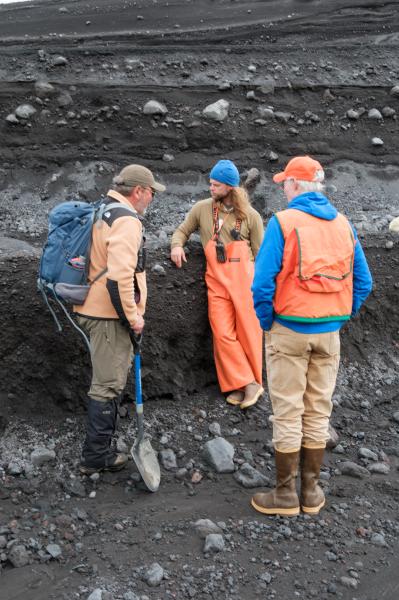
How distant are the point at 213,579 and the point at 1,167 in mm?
7322

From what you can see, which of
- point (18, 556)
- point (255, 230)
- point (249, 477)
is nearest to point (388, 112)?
point (255, 230)

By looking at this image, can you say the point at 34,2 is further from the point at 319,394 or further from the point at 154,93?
the point at 319,394

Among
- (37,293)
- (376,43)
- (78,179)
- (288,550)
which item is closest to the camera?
(288,550)

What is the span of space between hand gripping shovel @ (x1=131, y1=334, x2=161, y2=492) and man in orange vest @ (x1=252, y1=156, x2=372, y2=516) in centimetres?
76

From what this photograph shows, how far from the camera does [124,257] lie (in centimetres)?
435

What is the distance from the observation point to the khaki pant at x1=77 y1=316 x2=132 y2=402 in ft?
15.1

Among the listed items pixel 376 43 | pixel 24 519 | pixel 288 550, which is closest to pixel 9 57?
pixel 376 43

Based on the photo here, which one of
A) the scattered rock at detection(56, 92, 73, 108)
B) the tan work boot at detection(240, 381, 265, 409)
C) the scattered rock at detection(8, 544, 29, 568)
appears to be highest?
the scattered rock at detection(56, 92, 73, 108)

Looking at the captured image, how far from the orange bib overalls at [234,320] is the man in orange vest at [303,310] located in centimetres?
136

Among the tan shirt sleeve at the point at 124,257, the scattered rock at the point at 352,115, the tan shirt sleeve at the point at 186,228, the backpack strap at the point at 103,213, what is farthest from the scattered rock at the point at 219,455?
the scattered rock at the point at 352,115

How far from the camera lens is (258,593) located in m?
3.89

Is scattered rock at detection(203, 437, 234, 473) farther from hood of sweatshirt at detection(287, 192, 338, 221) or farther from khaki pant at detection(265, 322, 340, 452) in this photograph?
hood of sweatshirt at detection(287, 192, 338, 221)

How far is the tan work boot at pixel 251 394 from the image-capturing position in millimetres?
5835

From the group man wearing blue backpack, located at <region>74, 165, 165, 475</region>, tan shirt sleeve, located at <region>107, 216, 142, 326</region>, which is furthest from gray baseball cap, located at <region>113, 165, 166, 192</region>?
tan shirt sleeve, located at <region>107, 216, 142, 326</region>
